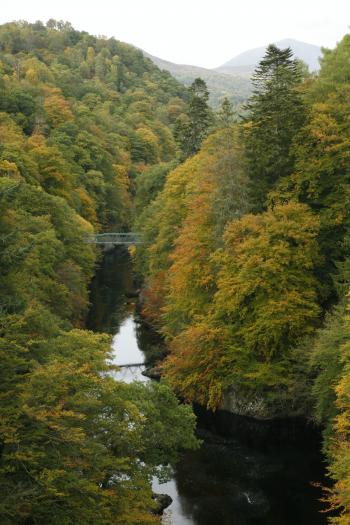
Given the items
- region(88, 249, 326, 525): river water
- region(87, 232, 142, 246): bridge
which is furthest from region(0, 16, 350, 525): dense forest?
region(87, 232, 142, 246): bridge

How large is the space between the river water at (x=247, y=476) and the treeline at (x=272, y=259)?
4.05 ft

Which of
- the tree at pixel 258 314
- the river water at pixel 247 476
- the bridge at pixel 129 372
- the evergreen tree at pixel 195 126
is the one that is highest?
the evergreen tree at pixel 195 126

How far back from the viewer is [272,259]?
31.9 m

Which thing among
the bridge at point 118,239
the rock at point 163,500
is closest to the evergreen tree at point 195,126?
the bridge at point 118,239

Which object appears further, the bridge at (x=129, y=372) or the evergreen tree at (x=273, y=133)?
the bridge at (x=129, y=372)

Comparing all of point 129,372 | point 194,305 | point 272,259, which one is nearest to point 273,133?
point 272,259

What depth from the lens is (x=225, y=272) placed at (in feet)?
114

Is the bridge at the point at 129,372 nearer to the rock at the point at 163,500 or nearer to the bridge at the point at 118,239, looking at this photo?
the rock at the point at 163,500

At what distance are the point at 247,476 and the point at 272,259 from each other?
36.1 feet

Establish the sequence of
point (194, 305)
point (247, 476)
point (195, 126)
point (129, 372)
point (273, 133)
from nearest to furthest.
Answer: point (247, 476) → point (273, 133) → point (194, 305) → point (129, 372) → point (195, 126)

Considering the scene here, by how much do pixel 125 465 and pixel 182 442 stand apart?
4485 millimetres

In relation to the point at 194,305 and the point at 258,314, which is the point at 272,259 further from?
the point at 194,305

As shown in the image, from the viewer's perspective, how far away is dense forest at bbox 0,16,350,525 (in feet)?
54.1

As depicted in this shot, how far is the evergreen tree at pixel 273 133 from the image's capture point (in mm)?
36781
